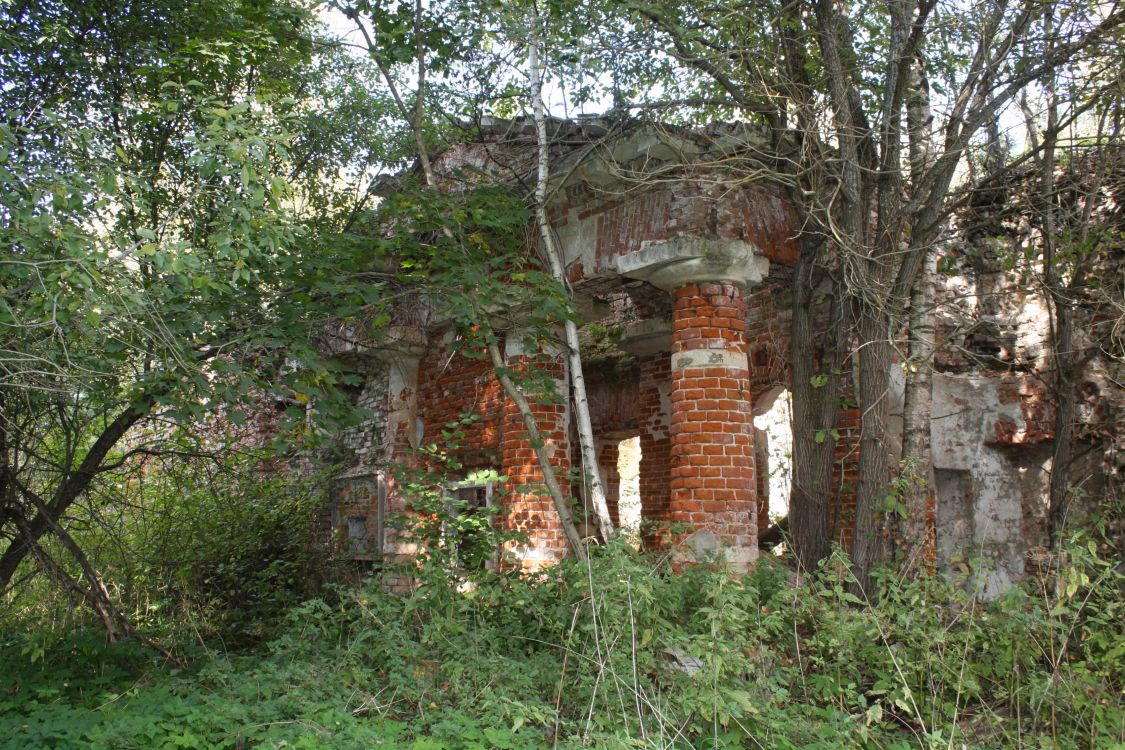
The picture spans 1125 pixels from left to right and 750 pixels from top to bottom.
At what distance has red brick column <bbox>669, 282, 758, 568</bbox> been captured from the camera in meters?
6.55

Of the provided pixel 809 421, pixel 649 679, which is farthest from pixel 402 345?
pixel 649 679

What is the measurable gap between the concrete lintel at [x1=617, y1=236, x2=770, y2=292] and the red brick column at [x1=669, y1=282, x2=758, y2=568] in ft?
0.33

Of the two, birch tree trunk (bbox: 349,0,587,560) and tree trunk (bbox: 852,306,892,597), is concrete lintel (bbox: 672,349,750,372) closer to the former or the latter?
tree trunk (bbox: 852,306,892,597)

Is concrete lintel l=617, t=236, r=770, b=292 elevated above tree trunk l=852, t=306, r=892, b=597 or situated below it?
above

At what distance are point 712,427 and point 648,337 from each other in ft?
12.0

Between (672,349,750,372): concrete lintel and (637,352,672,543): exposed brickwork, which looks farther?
(637,352,672,543): exposed brickwork

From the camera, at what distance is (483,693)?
4727 mm

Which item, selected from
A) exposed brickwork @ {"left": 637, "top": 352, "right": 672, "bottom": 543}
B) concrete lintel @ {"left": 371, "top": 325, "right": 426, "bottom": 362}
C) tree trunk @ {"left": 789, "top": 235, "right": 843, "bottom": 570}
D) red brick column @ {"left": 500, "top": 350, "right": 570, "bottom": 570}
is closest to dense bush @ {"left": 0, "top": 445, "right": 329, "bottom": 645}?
concrete lintel @ {"left": 371, "top": 325, "right": 426, "bottom": 362}

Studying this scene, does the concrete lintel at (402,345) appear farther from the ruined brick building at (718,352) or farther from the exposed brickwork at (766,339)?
the exposed brickwork at (766,339)

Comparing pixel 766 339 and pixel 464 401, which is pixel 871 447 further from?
pixel 464 401

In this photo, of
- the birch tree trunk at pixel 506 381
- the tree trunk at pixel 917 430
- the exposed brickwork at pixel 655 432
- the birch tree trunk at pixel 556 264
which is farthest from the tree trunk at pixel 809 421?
the exposed brickwork at pixel 655 432

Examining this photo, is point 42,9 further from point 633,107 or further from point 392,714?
point 392,714

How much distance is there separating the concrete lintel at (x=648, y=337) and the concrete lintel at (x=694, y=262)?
2752 mm

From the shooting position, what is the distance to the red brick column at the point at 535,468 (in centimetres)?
759
